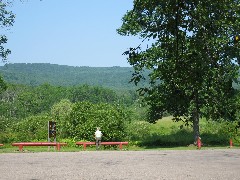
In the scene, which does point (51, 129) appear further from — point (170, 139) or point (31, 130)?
point (31, 130)

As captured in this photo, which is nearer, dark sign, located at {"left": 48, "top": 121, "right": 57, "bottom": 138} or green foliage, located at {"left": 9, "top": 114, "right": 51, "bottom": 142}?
dark sign, located at {"left": 48, "top": 121, "right": 57, "bottom": 138}

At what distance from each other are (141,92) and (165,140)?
114 feet

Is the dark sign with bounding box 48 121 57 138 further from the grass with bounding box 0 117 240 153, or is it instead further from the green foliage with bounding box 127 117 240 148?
the green foliage with bounding box 127 117 240 148

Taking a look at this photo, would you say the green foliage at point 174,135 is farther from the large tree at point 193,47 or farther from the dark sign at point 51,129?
the large tree at point 193,47

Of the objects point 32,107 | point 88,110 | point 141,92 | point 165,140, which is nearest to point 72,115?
point 88,110

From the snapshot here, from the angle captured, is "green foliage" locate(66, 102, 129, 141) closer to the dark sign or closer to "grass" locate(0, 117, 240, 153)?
"grass" locate(0, 117, 240, 153)

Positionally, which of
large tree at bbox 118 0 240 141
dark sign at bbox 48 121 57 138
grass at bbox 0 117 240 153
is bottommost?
grass at bbox 0 117 240 153

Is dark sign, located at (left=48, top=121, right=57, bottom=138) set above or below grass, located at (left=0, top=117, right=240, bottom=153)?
above

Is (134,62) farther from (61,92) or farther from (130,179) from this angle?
(61,92)

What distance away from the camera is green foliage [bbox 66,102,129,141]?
120 ft

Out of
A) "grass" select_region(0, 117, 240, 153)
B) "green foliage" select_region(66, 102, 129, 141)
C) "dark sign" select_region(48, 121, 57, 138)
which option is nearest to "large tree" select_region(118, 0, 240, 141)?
"dark sign" select_region(48, 121, 57, 138)

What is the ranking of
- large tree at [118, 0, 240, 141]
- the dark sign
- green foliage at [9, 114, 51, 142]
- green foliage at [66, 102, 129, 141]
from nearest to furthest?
1. large tree at [118, 0, 240, 141]
2. the dark sign
3. green foliage at [66, 102, 129, 141]
4. green foliage at [9, 114, 51, 142]

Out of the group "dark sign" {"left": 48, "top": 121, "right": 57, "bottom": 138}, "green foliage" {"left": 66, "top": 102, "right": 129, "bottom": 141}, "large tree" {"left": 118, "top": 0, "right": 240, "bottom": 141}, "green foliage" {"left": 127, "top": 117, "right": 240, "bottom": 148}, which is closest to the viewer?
"large tree" {"left": 118, "top": 0, "right": 240, "bottom": 141}

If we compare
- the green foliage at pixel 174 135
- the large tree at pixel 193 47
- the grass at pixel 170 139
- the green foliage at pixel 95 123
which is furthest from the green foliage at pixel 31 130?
the large tree at pixel 193 47
